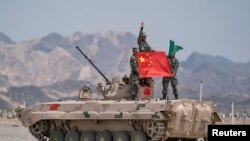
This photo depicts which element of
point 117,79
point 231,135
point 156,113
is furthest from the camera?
point 117,79

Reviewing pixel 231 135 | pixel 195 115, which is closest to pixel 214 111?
pixel 195 115

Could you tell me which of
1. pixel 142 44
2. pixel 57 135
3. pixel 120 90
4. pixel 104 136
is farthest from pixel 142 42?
pixel 57 135

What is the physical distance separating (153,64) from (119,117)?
13.3ft

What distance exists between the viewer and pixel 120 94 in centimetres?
3434

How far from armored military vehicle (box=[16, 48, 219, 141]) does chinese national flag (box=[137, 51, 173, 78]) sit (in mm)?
802

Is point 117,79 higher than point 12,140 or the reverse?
higher

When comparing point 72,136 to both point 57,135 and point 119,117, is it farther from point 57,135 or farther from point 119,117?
point 119,117

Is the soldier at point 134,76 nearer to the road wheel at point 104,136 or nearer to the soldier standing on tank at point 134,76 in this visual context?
the soldier standing on tank at point 134,76

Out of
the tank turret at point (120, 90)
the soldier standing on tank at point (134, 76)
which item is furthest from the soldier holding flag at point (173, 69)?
the soldier standing on tank at point (134, 76)

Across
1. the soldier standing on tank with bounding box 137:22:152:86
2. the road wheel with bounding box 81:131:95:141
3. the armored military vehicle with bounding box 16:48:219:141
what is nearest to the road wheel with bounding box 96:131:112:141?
the armored military vehicle with bounding box 16:48:219:141

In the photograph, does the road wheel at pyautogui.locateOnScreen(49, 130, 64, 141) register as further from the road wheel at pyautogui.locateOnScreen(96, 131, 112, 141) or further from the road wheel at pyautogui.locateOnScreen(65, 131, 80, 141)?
the road wheel at pyautogui.locateOnScreen(96, 131, 112, 141)

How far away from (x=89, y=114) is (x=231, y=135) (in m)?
10.8

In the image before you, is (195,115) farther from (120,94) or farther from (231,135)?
(231,135)

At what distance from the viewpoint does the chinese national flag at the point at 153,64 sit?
3419 centimetres
